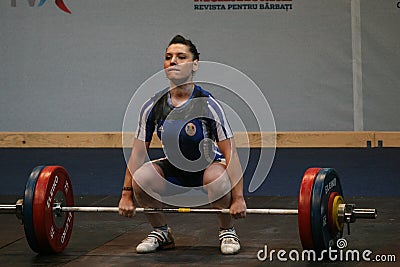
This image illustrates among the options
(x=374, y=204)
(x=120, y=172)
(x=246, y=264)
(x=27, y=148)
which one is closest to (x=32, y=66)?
(x=27, y=148)

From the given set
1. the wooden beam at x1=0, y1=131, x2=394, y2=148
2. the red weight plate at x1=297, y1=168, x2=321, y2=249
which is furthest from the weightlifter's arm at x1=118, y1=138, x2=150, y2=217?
the wooden beam at x1=0, y1=131, x2=394, y2=148

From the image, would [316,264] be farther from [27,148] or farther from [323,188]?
[27,148]

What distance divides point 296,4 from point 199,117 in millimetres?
3999

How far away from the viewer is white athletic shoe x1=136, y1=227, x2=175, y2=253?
3916 mm

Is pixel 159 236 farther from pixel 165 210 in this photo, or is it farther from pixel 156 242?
pixel 165 210

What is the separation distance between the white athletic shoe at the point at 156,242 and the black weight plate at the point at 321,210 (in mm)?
753

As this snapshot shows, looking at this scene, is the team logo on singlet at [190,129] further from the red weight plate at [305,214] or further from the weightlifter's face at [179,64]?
the red weight plate at [305,214]

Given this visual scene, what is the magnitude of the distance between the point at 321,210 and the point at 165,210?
0.73 m

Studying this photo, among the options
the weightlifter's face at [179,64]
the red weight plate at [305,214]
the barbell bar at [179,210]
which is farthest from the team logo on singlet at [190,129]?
the red weight plate at [305,214]

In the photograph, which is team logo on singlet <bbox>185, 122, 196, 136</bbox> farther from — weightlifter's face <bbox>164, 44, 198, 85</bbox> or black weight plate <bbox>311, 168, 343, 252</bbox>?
black weight plate <bbox>311, 168, 343, 252</bbox>

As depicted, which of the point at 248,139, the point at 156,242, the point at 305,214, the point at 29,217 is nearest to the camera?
the point at 305,214

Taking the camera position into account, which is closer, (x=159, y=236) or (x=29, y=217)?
(x=29, y=217)

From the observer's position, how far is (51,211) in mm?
3832

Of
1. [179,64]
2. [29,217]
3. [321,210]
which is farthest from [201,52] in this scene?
[321,210]
